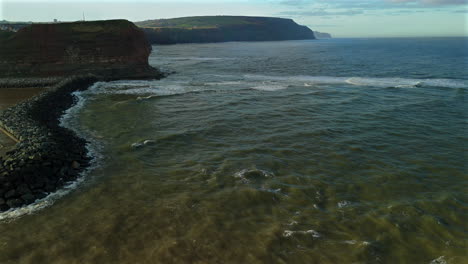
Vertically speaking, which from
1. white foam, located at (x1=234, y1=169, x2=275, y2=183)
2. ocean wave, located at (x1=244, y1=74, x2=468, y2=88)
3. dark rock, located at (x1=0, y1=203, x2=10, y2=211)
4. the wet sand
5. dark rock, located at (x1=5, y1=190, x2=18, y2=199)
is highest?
ocean wave, located at (x1=244, y1=74, x2=468, y2=88)

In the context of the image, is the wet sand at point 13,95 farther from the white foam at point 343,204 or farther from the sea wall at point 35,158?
the white foam at point 343,204

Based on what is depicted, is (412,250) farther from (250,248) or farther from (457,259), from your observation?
(250,248)

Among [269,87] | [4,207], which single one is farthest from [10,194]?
[269,87]

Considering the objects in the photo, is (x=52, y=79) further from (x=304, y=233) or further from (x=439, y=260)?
(x=439, y=260)

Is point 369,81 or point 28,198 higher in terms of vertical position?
point 369,81

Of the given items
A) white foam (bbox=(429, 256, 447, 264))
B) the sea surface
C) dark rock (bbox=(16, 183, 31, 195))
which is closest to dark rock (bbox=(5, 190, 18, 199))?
dark rock (bbox=(16, 183, 31, 195))

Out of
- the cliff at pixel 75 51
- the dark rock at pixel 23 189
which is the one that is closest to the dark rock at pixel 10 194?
the dark rock at pixel 23 189

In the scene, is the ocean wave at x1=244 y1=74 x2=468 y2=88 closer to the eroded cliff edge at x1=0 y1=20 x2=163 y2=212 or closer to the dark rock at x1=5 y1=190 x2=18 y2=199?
the eroded cliff edge at x1=0 y1=20 x2=163 y2=212
